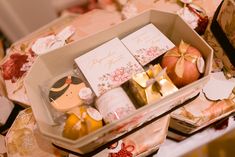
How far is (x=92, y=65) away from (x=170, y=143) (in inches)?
11.5

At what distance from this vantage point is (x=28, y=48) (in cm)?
75

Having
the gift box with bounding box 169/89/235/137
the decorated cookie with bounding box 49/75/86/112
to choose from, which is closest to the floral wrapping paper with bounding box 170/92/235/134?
the gift box with bounding box 169/89/235/137

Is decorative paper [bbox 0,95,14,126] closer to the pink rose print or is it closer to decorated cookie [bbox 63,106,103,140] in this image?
decorated cookie [bbox 63,106,103,140]

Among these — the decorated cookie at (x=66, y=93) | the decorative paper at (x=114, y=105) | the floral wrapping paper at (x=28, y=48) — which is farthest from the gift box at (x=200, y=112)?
the floral wrapping paper at (x=28, y=48)

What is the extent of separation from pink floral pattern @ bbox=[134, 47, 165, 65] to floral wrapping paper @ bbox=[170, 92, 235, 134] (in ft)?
0.44

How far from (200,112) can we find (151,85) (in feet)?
0.48

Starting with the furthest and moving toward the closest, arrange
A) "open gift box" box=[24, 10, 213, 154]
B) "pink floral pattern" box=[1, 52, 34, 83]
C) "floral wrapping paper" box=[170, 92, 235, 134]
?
"pink floral pattern" box=[1, 52, 34, 83], "floral wrapping paper" box=[170, 92, 235, 134], "open gift box" box=[24, 10, 213, 154]

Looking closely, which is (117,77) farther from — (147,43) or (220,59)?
(220,59)

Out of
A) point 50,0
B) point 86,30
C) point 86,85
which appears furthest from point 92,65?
point 50,0

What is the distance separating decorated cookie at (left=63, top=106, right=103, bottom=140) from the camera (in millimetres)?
509

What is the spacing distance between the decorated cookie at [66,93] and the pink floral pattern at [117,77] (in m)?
0.06

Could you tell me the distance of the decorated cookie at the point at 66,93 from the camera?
1.91ft

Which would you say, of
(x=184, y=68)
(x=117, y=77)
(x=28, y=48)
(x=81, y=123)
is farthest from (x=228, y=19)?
(x=28, y=48)

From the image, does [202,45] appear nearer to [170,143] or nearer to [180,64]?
[180,64]
